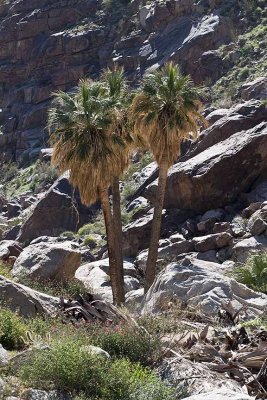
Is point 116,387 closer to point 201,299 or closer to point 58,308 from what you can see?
point 58,308

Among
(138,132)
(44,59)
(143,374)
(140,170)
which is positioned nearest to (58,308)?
(143,374)

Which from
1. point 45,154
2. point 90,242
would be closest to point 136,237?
point 90,242

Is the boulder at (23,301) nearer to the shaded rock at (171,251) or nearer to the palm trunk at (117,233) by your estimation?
the palm trunk at (117,233)

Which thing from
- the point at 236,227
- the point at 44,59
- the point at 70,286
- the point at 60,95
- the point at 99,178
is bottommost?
the point at 236,227

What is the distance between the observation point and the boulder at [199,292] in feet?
44.4

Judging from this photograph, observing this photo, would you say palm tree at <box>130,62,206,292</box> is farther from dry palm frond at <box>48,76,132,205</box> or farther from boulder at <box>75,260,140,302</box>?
boulder at <box>75,260,140,302</box>

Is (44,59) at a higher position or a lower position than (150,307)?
higher

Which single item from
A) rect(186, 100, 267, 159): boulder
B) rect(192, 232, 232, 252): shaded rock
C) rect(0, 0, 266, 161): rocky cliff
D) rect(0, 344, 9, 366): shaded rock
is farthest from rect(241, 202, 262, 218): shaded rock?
rect(0, 0, 266, 161): rocky cliff

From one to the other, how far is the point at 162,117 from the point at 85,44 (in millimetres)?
54574

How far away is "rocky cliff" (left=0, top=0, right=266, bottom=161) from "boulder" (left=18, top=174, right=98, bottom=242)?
17521mm

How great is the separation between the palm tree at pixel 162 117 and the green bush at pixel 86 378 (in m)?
13.0

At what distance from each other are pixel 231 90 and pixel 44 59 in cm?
3018

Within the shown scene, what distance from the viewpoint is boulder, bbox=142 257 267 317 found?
13.5 metres

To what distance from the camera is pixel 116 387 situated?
7996 mm
